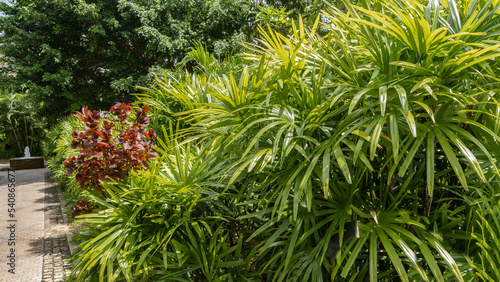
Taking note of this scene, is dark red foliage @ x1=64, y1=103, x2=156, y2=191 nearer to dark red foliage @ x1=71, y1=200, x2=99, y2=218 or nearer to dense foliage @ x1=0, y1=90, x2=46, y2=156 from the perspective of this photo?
dark red foliage @ x1=71, y1=200, x2=99, y2=218

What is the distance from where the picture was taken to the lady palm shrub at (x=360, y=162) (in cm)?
152

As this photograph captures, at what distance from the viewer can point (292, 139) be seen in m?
1.78

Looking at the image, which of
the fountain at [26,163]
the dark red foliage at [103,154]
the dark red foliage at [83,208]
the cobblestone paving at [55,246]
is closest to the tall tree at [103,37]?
the cobblestone paving at [55,246]

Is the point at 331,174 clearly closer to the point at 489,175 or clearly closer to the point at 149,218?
the point at 489,175

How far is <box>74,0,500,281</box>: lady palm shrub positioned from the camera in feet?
4.98

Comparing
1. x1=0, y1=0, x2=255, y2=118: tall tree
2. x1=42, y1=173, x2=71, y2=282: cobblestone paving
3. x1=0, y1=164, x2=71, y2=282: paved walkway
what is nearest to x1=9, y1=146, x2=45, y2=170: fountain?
x1=0, y1=0, x2=255, y2=118: tall tree

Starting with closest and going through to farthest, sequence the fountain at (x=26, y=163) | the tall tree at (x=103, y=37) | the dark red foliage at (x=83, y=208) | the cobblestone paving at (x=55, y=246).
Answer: the dark red foliage at (x=83, y=208), the cobblestone paving at (x=55, y=246), the tall tree at (x=103, y=37), the fountain at (x=26, y=163)

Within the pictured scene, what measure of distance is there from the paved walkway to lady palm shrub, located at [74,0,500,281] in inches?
90.2

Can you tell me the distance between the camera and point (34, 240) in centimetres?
545

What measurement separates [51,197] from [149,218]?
7445mm

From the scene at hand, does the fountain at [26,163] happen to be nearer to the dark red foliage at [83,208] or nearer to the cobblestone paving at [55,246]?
the cobblestone paving at [55,246]

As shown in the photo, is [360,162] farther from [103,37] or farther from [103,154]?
[103,37]

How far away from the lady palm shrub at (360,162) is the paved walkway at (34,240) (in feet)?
7.51

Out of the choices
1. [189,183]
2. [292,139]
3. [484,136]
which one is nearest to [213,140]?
[189,183]
